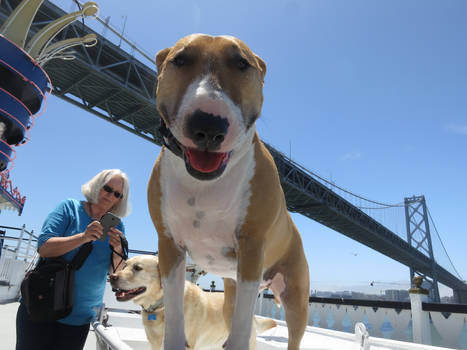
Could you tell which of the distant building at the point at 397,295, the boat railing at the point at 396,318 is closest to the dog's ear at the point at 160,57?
the boat railing at the point at 396,318

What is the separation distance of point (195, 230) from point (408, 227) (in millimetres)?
31039

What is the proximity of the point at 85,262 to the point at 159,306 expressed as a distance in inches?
16.3

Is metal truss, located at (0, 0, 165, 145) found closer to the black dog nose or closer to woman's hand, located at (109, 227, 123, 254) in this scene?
woman's hand, located at (109, 227, 123, 254)

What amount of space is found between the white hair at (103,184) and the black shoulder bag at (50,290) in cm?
36

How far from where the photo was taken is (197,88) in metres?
0.50

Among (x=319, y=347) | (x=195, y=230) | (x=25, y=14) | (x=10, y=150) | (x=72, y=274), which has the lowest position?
(x=319, y=347)

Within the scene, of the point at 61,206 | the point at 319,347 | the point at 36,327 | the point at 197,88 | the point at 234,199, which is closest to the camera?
the point at 197,88

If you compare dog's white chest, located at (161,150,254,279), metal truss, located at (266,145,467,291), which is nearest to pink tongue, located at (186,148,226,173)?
dog's white chest, located at (161,150,254,279)

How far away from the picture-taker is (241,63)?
1.91 ft

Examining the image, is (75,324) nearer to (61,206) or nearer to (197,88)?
(61,206)

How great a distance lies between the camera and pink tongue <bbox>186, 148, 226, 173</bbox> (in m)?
0.50

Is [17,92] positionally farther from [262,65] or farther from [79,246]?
[262,65]

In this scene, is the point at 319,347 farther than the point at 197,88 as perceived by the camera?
Yes

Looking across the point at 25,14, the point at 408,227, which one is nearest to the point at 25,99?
the point at 25,14
